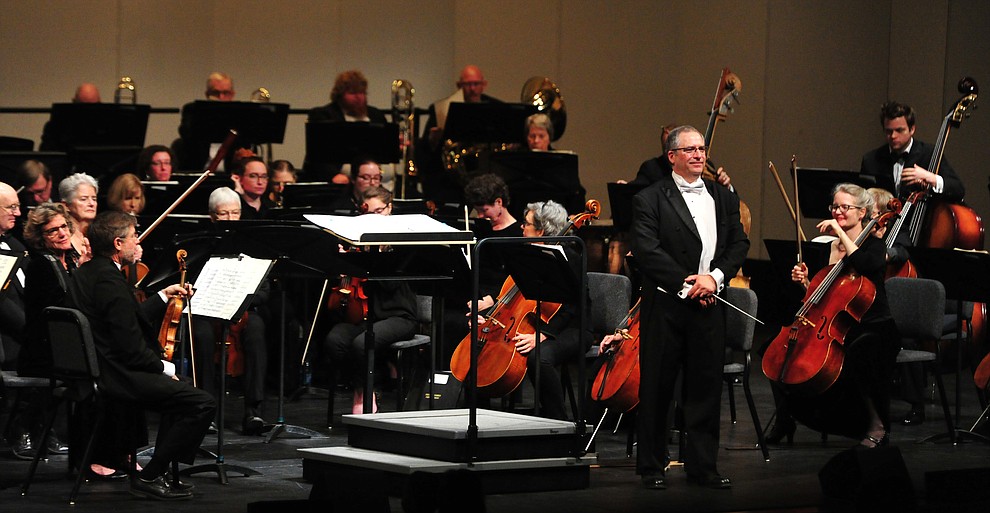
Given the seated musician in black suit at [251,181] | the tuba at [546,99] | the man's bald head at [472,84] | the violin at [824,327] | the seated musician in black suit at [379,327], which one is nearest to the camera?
the violin at [824,327]

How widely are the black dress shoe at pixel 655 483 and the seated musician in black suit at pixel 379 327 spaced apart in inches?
69.4

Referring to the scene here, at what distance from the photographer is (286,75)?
11.5 metres

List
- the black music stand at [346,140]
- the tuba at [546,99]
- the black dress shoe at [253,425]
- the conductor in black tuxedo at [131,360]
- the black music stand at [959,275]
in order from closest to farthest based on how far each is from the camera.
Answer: the conductor in black tuxedo at [131,360]
the black music stand at [959,275]
the black dress shoe at [253,425]
the black music stand at [346,140]
the tuba at [546,99]

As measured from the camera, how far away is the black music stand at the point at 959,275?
20.8 ft

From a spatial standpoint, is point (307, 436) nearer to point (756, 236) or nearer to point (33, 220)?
point (33, 220)

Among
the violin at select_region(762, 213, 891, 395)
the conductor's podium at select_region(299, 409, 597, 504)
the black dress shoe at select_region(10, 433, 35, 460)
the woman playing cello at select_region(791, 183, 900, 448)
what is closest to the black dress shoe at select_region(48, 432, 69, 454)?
the black dress shoe at select_region(10, 433, 35, 460)

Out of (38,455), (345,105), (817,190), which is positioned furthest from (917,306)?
(345,105)

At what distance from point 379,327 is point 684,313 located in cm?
186

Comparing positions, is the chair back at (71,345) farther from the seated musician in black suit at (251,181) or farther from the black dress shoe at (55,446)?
the seated musician in black suit at (251,181)

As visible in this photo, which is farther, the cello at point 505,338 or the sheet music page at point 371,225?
the cello at point 505,338

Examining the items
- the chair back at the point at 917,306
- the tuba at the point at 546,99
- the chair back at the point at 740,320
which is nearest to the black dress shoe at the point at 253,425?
the chair back at the point at 740,320

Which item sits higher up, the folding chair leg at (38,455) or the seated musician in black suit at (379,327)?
the seated musician in black suit at (379,327)

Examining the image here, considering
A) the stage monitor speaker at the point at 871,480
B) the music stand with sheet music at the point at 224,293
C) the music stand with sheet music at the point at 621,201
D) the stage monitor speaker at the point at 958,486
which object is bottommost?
the stage monitor speaker at the point at 958,486

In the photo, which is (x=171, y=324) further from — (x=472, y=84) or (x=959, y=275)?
(x=472, y=84)
